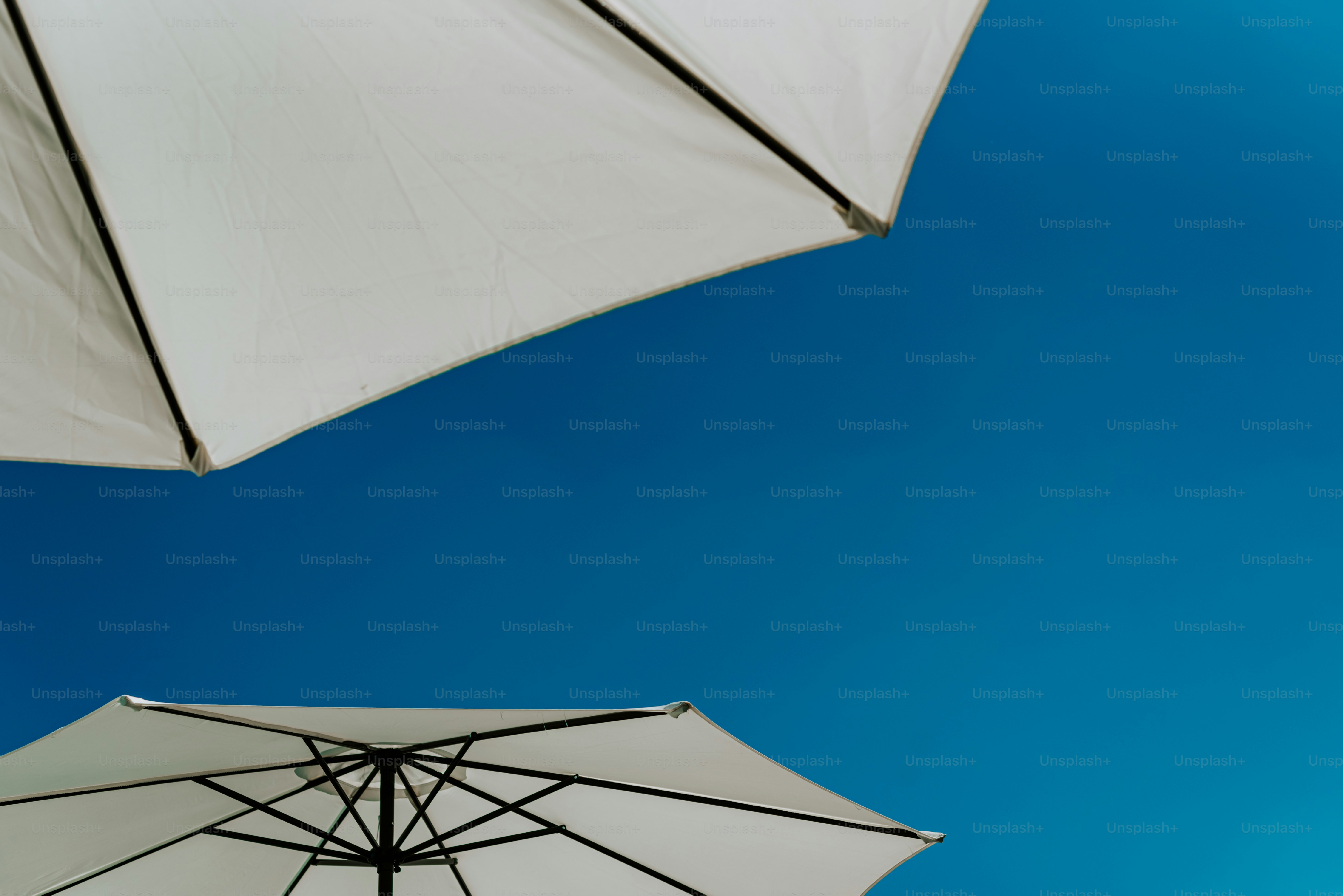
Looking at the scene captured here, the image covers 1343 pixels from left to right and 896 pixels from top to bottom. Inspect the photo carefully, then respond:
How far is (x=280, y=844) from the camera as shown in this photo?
2.80 metres

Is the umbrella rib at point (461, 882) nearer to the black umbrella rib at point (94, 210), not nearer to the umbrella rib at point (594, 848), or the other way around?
the umbrella rib at point (594, 848)

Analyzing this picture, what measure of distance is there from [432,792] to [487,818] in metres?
0.22

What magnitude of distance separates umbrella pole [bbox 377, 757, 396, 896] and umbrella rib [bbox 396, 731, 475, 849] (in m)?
0.04

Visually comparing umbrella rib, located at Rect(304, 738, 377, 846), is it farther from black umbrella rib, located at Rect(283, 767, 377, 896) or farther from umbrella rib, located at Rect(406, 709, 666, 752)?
umbrella rib, located at Rect(406, 709, 666, 752)

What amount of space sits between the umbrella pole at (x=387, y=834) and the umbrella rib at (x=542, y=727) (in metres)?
0.31

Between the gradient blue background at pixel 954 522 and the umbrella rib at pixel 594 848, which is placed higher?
the gradient blue background at pixel 954 522

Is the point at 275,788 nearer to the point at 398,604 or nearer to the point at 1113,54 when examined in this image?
the point at 398,604

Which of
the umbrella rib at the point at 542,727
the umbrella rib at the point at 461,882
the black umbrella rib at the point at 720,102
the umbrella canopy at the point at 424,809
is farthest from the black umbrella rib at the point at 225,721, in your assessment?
the black umbrella rib at the point at 720,102

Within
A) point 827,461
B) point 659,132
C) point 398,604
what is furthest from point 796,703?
point 659,132

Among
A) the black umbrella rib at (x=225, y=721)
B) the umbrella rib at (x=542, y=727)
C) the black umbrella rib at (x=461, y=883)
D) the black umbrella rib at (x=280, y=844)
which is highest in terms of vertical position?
the umbrella rib at (x=542, y=727)

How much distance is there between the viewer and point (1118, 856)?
5.11 m

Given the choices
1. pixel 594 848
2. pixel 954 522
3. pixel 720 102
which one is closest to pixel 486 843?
pixel 594 848

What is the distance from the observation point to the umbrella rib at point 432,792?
2.59 m

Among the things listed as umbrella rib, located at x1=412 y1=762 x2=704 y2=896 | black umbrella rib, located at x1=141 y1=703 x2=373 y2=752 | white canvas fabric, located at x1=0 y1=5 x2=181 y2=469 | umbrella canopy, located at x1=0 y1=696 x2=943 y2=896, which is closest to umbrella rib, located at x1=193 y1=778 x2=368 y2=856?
umbrella canopy, located at x1=0 y1=696 x2=943 y2=896
